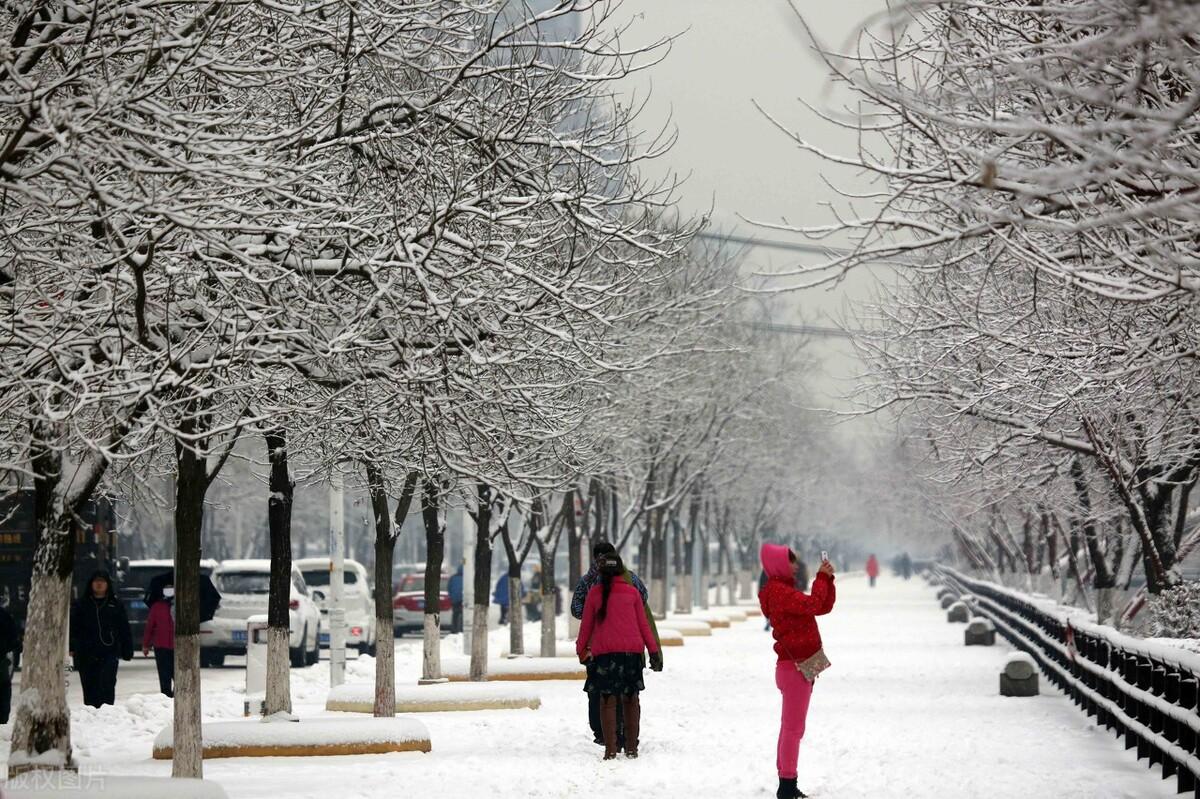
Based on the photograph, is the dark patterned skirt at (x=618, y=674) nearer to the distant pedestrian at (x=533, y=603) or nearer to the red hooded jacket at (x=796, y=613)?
the red hooded jacket at (x=796, y=613)

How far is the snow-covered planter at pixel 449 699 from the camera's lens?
66.5 ft

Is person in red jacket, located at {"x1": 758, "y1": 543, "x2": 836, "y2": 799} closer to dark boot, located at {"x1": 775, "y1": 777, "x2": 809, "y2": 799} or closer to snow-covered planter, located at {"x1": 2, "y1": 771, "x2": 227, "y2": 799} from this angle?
dark boot, located at {"x1": 775, "y1": 777, "x2": 809, "y2": 799}

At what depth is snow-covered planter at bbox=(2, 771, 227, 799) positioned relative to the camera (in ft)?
32.3

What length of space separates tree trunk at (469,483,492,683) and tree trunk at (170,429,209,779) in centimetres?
1071

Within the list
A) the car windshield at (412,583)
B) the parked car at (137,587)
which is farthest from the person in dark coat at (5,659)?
the car windshield at (412,583)

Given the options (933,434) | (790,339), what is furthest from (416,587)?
(933,434)

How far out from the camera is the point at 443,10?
12.2 m

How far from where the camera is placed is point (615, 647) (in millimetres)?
15258

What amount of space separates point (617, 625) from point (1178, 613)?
6939 millimetres

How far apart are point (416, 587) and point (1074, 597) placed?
62.4ft

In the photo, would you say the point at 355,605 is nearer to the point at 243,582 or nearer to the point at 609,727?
the point at 243,582

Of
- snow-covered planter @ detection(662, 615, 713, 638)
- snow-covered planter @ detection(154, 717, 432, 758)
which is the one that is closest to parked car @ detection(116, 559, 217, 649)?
snow-covered planter @ detection(662, 615, 713, 638)

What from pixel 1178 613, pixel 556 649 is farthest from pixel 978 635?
pixel 1178 613

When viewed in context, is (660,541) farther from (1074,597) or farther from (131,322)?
(131,322)
